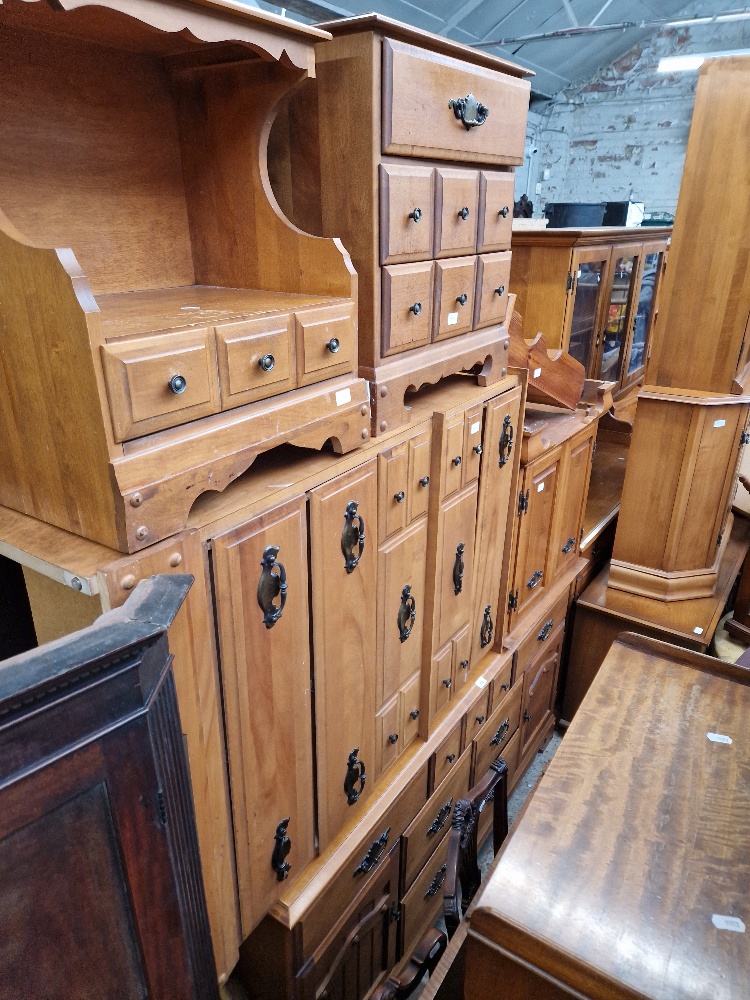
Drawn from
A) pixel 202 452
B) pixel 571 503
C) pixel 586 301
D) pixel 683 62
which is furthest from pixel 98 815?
pixel 683 62

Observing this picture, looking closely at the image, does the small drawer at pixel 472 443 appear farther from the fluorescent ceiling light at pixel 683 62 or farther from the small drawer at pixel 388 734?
the fluorescent ceiling light at pixel 683 62

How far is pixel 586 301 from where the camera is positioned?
3.71 meters

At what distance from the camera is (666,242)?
184 inches

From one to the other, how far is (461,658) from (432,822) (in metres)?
0.52

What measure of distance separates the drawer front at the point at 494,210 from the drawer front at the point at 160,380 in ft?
3.19

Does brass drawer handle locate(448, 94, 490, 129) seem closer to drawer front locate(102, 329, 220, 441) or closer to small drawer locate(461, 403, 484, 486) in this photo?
small drawer locate(461, 403, 484, 486)

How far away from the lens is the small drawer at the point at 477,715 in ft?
7.07

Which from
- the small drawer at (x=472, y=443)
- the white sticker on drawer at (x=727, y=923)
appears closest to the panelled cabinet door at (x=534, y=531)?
the small drawer at (x=472, y=443)

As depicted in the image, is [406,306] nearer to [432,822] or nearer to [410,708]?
[410,708]

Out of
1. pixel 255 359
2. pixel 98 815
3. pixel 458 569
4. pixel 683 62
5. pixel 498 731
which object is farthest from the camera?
pixel 683 62

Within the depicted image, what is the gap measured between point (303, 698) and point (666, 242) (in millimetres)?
4589

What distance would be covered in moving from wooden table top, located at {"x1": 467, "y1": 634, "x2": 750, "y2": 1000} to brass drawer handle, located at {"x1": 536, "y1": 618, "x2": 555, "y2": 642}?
851 mm

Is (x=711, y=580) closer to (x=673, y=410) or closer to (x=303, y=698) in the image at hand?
(x=673, y=410)

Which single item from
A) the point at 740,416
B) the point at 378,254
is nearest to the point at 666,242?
the point at 740,416
